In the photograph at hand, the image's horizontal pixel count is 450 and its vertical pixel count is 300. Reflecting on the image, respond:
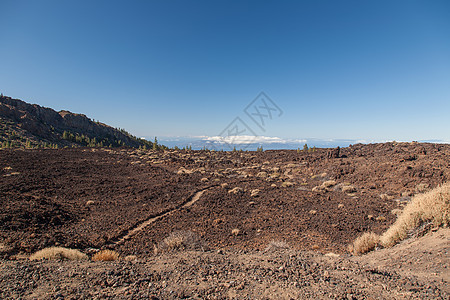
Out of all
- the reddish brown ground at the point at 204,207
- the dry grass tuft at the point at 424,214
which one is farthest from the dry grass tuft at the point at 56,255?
the dry grass tuft at the point at 424,214

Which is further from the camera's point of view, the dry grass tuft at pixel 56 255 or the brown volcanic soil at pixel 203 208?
the brown volcanic soil at pixel 203 208

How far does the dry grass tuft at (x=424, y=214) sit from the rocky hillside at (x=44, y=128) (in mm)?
59839

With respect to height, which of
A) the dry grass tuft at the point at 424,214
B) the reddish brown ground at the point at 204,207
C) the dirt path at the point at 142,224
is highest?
the dry grass tuft at the point at 424,214

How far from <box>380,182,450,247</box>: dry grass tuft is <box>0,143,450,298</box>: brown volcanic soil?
5.64ft

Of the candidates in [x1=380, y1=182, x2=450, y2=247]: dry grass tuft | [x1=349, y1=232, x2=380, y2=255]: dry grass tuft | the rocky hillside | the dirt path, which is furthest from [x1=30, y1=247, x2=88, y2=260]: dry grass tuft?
the rocky hillside

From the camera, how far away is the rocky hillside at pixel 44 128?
49.9 meters

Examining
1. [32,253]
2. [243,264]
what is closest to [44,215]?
Result: [32,253]

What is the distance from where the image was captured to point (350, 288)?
12.9 ft

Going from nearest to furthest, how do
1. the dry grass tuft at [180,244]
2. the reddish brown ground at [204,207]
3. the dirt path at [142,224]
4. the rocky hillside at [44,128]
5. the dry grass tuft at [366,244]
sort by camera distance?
the dry grass tuft at [366,244] < the dry grass tuft at [180,244] < the reddish brown ground at [204,207] < the dirt path at [142,224] < the rocky hillside at [44,128]

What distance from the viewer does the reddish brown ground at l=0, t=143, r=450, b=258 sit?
8.23 meters

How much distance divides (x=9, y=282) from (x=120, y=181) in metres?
17.0

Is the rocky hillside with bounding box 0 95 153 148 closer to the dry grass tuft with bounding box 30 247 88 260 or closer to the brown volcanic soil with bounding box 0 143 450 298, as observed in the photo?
the brown volcanic soil with bounding box 0 143 450 298

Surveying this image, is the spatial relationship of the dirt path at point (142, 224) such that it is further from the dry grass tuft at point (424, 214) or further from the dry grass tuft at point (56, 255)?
the dry grass tuft at point (424, 214)

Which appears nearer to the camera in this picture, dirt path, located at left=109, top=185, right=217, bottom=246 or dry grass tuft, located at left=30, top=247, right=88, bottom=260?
dry grass tuft, located at left=30, top=247, right=88, bottom=260
